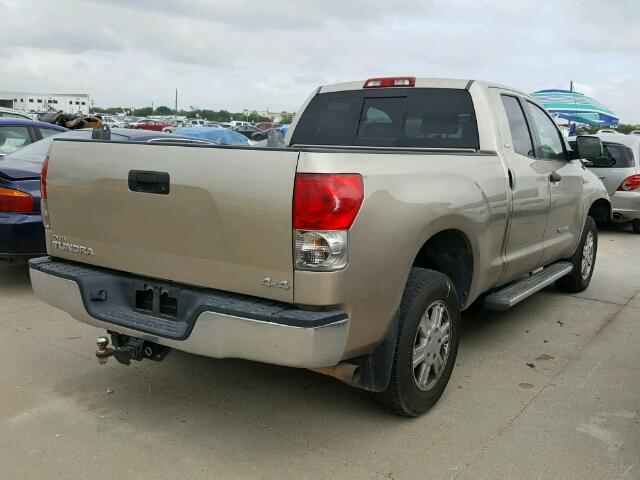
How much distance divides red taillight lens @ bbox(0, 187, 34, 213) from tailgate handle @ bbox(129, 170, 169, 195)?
2956mm

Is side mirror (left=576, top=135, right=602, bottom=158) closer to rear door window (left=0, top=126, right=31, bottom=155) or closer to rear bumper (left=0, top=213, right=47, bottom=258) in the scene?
rear bumper (left=0, top=213, right=47, bottom=258)

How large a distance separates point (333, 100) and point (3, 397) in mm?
3148

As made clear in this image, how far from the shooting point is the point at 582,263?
6148 millimetres

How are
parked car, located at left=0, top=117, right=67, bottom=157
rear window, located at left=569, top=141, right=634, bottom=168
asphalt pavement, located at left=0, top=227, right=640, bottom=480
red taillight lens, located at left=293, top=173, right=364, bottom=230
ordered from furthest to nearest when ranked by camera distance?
rear window, located at left=569, top=141, right=634, bottom=168, parked car, located at left=0, top=117, right=67, bottom=157, asphalt pavement, located at left=0, top=227, right=640, bottom=480, red taillight lens, located at left=293, top=173, right=364, bottom=230

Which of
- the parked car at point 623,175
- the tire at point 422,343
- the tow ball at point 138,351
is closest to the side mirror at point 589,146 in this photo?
the tire at point 422,343

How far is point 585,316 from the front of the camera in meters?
5.56

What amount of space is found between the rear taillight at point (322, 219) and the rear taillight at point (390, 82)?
A: 2.14 meters

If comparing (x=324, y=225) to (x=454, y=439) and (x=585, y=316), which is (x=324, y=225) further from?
(x=585, y=316)

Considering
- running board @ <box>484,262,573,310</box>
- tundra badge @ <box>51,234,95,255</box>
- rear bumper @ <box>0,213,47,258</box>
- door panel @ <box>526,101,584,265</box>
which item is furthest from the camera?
rear bumper @ <box>0,213,47,258</box>

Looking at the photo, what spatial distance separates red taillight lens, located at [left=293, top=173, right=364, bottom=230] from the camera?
266 centimetres

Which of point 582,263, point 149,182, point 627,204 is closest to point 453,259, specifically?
point 149,182

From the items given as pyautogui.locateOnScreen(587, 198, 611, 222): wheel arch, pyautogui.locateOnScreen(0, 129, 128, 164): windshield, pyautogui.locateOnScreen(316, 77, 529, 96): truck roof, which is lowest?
pyautogui.locateOnScreen(587, 198, 611, 222): wheel arch

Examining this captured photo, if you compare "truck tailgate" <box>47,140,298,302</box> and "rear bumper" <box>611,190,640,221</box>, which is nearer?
"truck tailgate" <box>47,140,298,302</box>

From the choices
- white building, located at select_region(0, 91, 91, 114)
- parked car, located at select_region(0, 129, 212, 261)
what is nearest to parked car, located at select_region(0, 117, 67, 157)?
parked car, located at select_region(0, 129, 212, 261)
